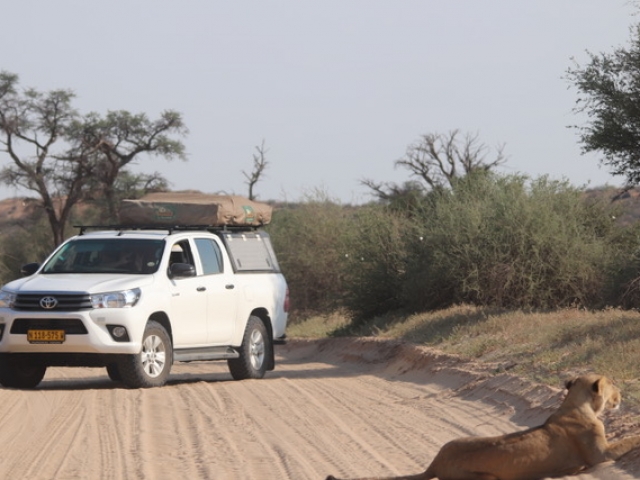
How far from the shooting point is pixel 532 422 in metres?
11.8

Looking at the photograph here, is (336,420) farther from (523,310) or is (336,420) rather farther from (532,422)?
(523,310)

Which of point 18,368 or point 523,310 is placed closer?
point 18,368

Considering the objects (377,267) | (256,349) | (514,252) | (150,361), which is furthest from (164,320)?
(377,267)

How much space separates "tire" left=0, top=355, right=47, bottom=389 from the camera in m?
15.1

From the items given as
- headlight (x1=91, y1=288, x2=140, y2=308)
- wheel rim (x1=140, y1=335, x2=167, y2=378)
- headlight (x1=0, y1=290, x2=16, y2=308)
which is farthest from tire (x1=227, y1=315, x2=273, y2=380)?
headlight (x1=0, y1=290, x2=16, y2=308)

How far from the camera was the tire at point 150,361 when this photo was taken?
48.6 ft

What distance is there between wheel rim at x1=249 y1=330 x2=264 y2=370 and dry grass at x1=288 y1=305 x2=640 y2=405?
2.96 metres

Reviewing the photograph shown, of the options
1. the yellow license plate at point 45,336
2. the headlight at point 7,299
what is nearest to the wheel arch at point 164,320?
the yellow license plate at point 45,336

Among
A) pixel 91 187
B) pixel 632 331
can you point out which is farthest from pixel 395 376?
pixel 91 187

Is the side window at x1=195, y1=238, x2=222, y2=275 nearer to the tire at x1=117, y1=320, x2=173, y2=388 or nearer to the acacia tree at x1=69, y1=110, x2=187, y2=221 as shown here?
the tire at x1=117, y1=320, x2=173, y2=388

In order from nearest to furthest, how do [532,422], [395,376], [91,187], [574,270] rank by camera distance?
[532,422] < [395,376] < [574,270] < [91,187]

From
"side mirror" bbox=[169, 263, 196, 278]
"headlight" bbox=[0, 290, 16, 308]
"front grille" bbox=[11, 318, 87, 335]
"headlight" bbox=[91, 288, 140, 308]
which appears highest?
"side mirror" bbox=[169, 263, 196, 278]

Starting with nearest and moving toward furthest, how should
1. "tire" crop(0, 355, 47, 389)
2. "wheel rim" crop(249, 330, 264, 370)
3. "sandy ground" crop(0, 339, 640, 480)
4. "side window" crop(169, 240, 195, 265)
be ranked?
"sandy ground" crop(0, 339, 640, 480), "tire" crop(0, 355, 47, 389), "side window" crop(169, 240, 195, 265), "wheel rim" crop(249, 330, 264, 370)

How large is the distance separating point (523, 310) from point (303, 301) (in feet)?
63.9
